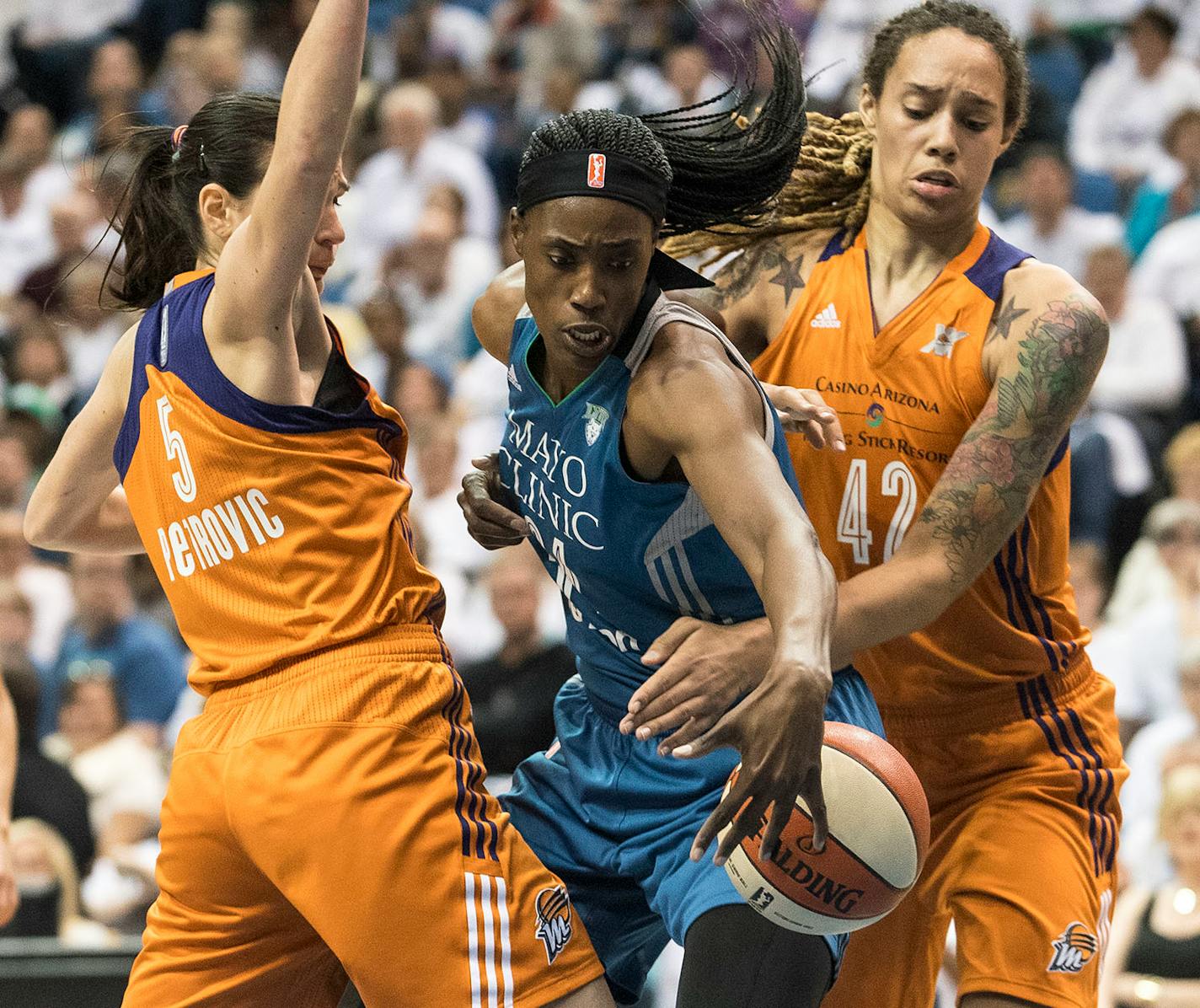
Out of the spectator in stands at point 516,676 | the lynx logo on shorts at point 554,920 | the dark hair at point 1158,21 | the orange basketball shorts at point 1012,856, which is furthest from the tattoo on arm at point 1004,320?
the dark hair at point 1158,21

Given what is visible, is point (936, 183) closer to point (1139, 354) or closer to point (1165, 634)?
point (1165, 634)

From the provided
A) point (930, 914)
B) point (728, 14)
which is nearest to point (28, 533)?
point (930, 914)

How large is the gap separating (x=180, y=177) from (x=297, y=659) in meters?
0.97

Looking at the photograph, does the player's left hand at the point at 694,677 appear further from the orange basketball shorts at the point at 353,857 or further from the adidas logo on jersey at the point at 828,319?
the adidas logo on jersey at the point at 828,319

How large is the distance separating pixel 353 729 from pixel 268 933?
461mm

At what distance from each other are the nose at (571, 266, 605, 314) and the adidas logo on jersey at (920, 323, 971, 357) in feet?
3.14

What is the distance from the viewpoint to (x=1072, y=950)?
363cm

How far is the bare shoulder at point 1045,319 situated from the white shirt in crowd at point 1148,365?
4391 mm

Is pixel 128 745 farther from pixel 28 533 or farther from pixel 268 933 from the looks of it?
pixel 268 933

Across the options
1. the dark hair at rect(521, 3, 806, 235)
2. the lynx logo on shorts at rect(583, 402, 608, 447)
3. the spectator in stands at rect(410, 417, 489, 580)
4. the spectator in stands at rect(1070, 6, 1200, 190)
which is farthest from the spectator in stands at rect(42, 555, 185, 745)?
the spectator in stands at rect(1070, 6, 1200, 190)

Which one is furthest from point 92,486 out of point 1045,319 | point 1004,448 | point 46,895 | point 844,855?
point 46,895

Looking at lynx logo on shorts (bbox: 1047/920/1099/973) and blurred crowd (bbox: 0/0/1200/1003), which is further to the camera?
blurred crowd (bbox: 0/0/1200/1003)

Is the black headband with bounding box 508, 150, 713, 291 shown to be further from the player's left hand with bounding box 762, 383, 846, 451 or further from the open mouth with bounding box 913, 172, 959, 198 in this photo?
the open mouth with bounding box 913, 172, 959, 198

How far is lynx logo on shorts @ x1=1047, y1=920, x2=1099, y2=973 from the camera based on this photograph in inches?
142
